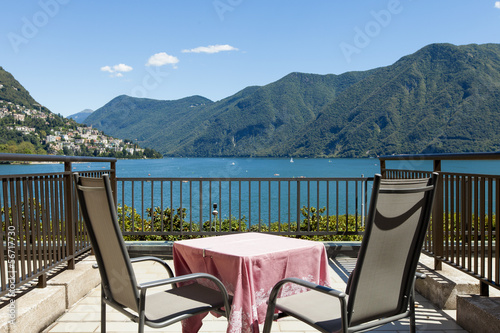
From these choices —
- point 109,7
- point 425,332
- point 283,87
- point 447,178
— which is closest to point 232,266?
point 425,332

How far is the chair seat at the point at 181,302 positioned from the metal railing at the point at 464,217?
179 cm

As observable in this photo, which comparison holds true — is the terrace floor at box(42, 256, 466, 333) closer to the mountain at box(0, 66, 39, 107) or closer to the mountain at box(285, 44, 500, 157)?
the mountain at box(285, 44, 500, 157)

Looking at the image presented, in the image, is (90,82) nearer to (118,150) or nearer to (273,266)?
(273,266)

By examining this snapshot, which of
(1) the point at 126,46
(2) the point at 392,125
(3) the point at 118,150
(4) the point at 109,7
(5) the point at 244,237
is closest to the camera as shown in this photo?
(5) the point at 244,237

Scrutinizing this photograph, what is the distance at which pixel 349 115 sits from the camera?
288ft

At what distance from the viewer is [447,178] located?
3342 mm

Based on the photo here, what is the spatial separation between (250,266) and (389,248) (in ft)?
2.52

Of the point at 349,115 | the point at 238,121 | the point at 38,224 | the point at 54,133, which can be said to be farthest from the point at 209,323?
the point at 238,121

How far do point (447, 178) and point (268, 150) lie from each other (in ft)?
356

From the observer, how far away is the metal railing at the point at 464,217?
8.46 feet

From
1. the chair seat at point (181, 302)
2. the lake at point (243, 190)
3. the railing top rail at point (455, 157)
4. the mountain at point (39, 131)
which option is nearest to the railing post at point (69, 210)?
the lake at point (243, 190)

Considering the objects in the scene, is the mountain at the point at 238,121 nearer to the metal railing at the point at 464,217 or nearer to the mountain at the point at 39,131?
the mountain at the point at 39,131

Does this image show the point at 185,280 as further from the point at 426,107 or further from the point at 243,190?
the point at 426,107

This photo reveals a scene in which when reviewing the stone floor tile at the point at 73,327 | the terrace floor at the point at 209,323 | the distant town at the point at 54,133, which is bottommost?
the terrace floor at the point at 209,323
